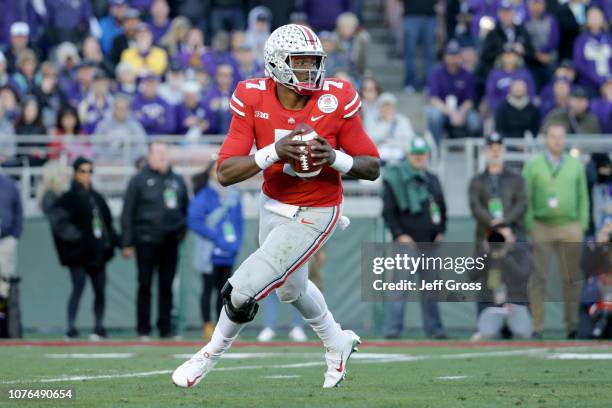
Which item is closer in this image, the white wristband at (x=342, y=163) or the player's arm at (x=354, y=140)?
the white wristband at (x=342, y=163)

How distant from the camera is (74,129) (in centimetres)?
1703

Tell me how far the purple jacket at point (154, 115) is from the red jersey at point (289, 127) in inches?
361

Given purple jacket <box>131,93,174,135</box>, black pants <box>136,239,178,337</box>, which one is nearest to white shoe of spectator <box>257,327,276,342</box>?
black pants <box>136,239,178,337</box>

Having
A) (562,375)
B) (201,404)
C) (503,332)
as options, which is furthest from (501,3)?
(201,404)

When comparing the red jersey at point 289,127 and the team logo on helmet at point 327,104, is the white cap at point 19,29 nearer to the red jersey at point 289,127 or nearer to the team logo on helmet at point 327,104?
the red jersey at point 289,127

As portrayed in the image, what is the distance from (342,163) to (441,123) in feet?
33.0

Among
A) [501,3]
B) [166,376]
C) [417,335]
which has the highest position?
[501,3]

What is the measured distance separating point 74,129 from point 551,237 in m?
5.71

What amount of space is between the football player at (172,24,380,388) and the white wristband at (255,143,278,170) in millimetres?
28

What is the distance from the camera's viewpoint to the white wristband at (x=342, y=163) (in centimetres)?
823

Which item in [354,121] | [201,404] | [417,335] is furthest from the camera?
[417,335]

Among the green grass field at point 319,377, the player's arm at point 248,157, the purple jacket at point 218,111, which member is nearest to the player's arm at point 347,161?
the player's arm at point 248,157

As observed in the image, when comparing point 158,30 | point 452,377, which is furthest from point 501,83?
point 452,377

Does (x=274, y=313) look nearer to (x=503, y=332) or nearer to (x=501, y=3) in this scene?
(x=503, y=332)
